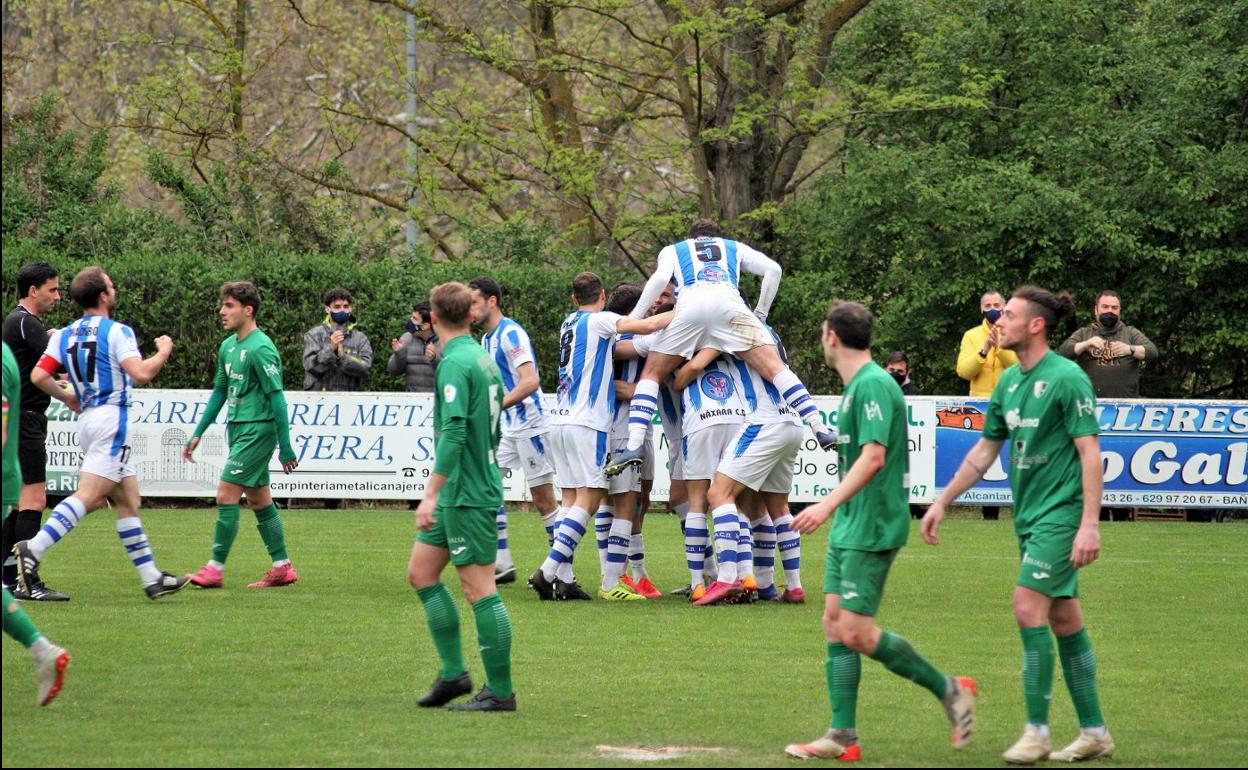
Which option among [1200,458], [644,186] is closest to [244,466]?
[1200,458]

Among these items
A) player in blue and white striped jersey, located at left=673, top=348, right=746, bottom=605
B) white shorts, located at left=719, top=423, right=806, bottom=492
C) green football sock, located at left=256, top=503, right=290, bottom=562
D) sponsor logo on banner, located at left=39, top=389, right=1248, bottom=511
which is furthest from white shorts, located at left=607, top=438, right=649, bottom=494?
sponsor logo on banner, located at left=39, top=389, right=1248, bottom=511

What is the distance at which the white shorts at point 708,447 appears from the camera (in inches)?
442

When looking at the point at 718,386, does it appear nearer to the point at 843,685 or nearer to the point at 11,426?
the point at 843,685

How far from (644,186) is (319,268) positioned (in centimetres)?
943

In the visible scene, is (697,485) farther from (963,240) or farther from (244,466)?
(963,240)

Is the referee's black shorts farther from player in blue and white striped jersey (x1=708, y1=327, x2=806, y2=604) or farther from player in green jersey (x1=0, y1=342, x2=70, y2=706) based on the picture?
player in blue and white striped jersey (x1=708, y1=327, x2=806, y2=604)

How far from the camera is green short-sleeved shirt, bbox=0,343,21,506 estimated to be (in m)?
7.24

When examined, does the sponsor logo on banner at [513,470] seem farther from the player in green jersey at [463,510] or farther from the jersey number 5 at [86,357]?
the player in green jersey at [463,510]

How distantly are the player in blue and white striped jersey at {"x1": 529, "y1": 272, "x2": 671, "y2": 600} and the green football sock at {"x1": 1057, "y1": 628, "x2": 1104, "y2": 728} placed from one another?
5013mm

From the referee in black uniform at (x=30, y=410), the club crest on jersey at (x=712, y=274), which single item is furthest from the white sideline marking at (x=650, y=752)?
the referee in black uniform at (x=30, y=410)

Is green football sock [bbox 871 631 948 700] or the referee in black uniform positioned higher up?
the referee in black uniform

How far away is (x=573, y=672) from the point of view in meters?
8.59

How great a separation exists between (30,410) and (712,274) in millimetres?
4804

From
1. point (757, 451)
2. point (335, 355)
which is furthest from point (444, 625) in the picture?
point (335, 355)
